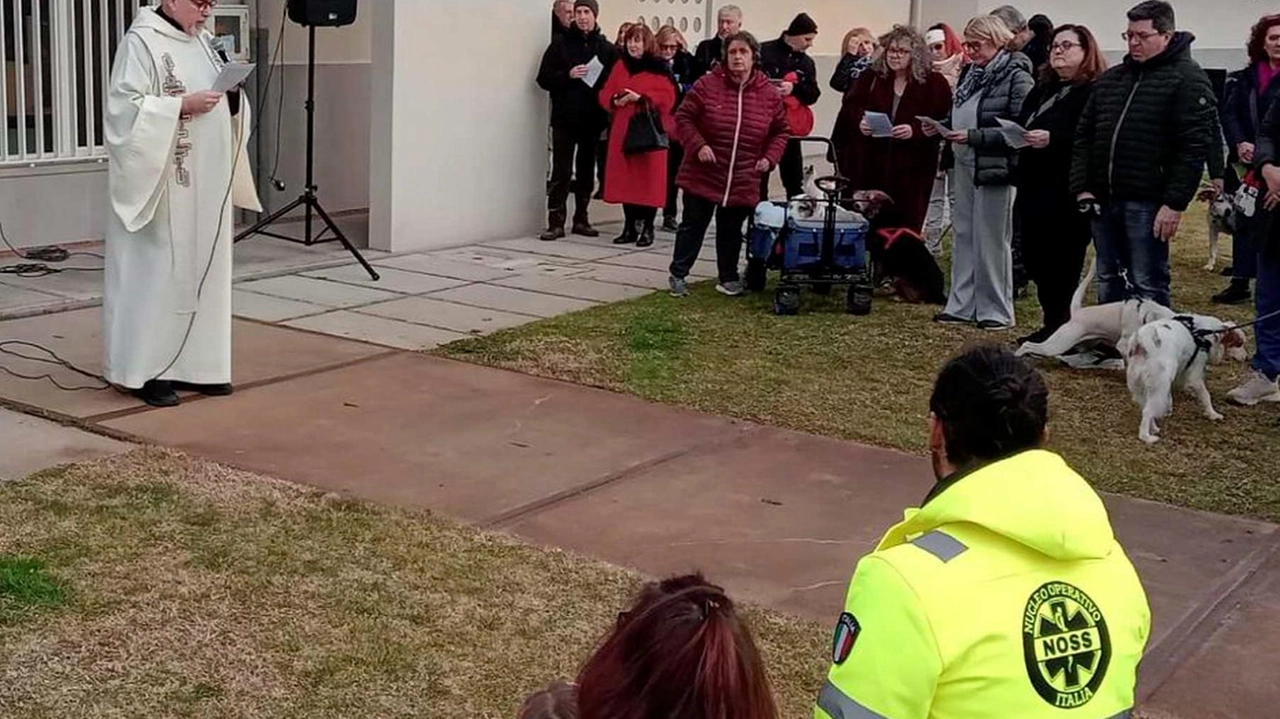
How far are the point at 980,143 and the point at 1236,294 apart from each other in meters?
2.81

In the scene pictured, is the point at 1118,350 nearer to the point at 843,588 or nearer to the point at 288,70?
the point at 843,588

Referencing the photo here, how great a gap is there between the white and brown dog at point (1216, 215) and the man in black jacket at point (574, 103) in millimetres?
4375

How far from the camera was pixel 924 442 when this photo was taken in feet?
22.6

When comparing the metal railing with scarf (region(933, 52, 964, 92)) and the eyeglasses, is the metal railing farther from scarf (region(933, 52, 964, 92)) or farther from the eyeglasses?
the eyeglasses

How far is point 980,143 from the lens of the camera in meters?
8.80

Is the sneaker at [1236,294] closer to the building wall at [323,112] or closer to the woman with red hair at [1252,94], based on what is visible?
the woman with red hair at [1252,94]

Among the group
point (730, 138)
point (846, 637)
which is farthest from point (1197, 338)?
point (846, 637)

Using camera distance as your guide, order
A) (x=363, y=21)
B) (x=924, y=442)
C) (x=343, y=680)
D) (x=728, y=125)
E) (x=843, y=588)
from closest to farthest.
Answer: (x=343, y=680)
(x=843, y=588)
(x=924, y=442)
(x=728, y=125)
(x=363, y=21)

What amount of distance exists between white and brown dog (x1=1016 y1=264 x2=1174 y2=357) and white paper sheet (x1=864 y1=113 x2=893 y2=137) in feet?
6.07

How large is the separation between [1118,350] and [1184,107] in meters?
1.24

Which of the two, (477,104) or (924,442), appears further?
(477,104)

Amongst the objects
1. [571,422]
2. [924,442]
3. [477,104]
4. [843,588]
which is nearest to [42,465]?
[571,422]

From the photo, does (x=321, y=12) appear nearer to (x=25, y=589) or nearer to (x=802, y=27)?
(x=802, y=27)

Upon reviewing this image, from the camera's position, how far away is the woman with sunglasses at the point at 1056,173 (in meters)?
8.30
